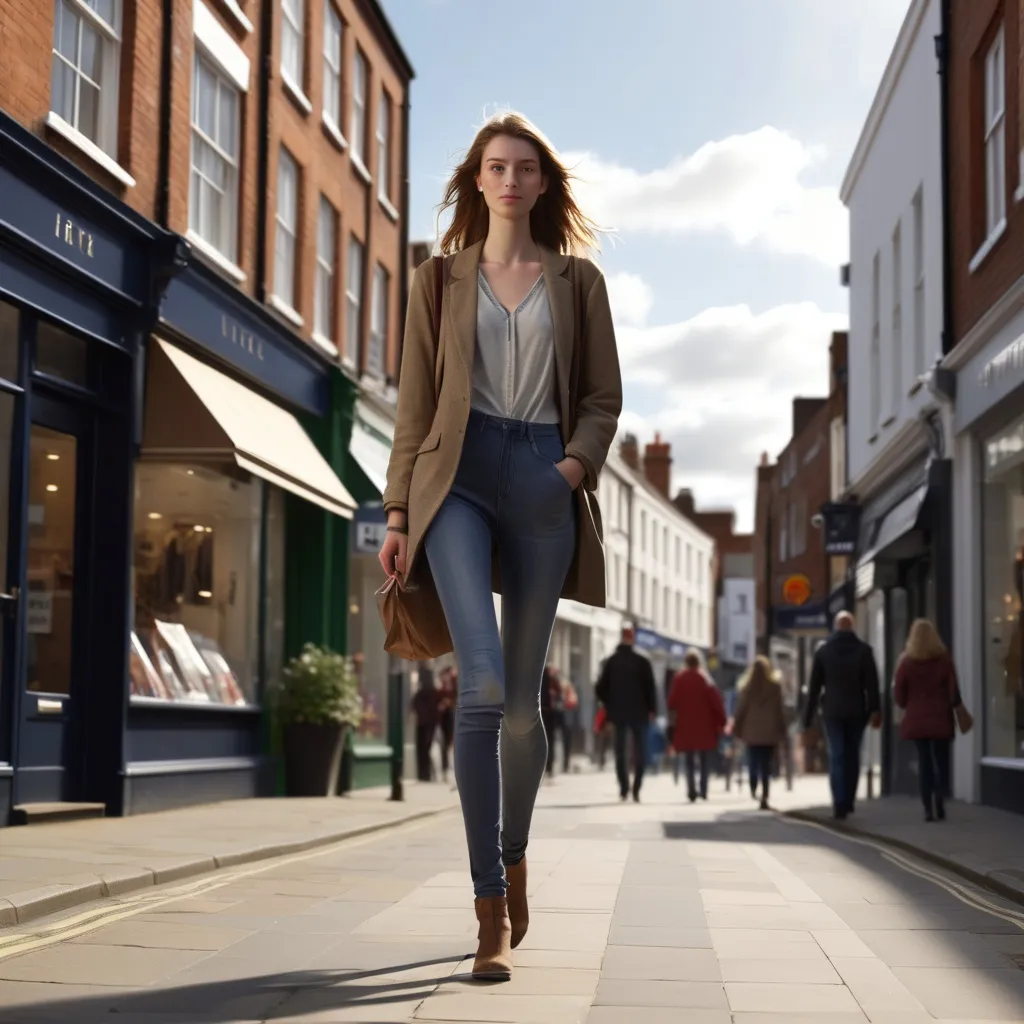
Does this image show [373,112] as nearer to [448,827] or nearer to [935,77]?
[935,77]

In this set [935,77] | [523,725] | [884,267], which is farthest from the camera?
[884,267]

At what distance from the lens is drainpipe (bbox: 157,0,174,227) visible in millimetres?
13391

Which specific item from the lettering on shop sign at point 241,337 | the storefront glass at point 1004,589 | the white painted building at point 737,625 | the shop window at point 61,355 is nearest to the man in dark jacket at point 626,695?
the storefront glass at point 1004,589

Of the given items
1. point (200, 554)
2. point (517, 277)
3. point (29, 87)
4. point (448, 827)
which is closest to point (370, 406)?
point (200, 554)

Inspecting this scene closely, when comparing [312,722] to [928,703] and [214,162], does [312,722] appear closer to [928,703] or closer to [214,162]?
[214,162]

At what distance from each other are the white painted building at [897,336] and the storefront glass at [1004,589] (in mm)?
1479

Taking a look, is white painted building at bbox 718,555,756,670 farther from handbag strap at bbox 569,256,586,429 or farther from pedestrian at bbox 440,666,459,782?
handbag strap at bbox 569,256,586,429

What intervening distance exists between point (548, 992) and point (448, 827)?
8.47 meters

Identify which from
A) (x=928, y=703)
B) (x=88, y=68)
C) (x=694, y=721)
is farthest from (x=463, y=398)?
(x=694, y=721)

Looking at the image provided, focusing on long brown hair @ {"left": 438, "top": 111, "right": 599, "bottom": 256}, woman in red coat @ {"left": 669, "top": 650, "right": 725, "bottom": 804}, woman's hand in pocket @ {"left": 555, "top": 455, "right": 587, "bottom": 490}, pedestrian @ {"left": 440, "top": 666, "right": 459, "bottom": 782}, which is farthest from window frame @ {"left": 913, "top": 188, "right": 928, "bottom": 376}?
woman's hand in pocket @ {"left": 555, "top": 455, "right": 587, "bottom": 490}

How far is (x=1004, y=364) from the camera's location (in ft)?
47.9

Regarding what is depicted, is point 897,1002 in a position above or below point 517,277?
below

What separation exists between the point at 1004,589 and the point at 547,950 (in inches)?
434

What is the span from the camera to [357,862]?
9.25 meters
